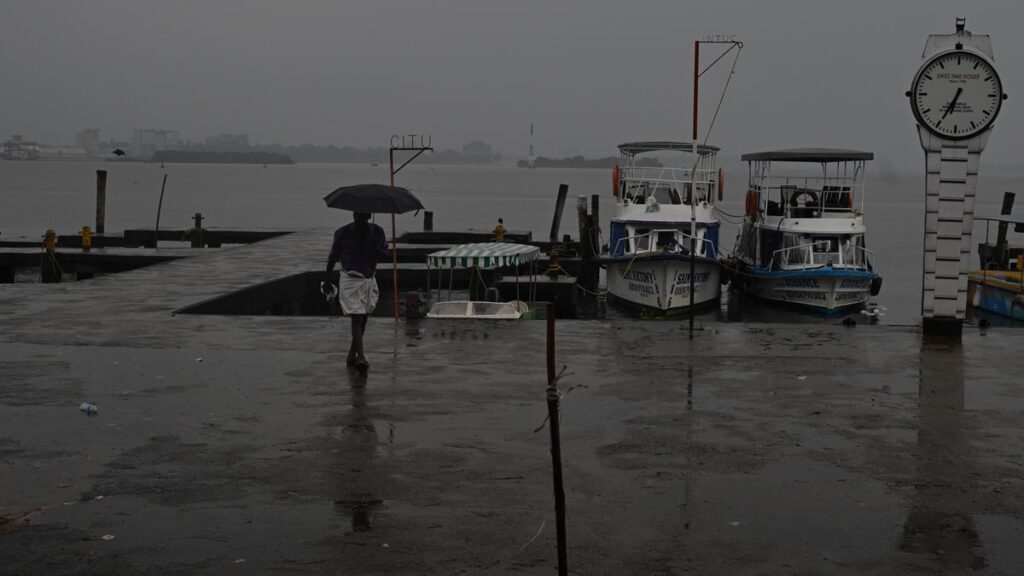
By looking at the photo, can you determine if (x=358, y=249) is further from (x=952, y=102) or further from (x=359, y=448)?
(x=952, y=102)

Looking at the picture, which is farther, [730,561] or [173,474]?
[173,474]

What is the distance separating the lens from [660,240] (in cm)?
3125

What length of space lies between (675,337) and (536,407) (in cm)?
498

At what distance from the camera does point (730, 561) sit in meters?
6.61

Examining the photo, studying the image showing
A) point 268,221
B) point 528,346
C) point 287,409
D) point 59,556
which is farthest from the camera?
point 268,221

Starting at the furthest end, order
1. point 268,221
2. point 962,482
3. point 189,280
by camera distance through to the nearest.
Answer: point 268,221, point 189,280, point 962,482

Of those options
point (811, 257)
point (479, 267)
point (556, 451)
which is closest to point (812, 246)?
point (811, 257)

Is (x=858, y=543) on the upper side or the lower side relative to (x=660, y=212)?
lower

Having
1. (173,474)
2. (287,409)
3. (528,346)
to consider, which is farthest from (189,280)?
(173,474)

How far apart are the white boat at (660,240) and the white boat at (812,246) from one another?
4.92 ft

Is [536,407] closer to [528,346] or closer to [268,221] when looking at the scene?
[528,346]

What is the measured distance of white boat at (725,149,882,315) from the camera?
30906 mm

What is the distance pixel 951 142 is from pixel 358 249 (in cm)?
778

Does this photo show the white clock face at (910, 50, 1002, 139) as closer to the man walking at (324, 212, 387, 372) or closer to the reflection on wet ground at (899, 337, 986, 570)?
the reflection on wet ground at (899, 337, 986, 570)
